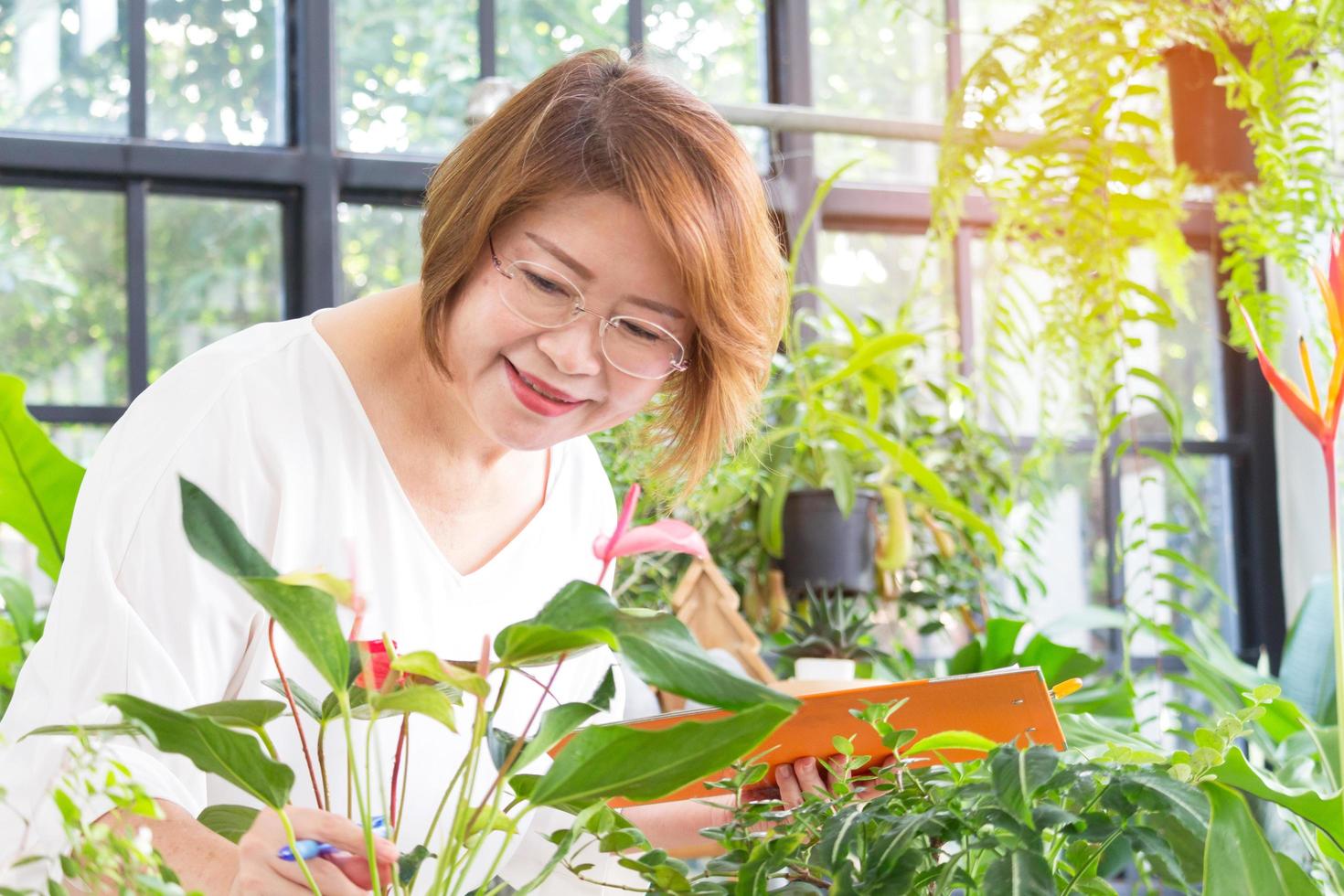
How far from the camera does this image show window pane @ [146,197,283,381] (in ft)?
8.08

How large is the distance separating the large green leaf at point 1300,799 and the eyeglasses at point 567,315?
1.92 feet

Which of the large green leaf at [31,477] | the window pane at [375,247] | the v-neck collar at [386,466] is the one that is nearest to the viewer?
the v-neck collar at [386,466]

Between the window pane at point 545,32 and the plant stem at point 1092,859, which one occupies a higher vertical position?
the window pane at point 545,32

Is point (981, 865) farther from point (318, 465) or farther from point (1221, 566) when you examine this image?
point (1221, 566)

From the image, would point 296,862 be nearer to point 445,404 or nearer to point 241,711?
point 241,711

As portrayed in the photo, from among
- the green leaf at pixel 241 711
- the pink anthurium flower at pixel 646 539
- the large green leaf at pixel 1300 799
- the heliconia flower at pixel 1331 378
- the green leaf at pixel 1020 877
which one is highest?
the heliconia flower at pixel 1331 378

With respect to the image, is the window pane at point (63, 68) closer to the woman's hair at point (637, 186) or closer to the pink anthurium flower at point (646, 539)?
the woman's hair at point (637, 186)

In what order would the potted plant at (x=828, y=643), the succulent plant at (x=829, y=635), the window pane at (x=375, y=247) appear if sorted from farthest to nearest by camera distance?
1. the window pane at (x=375, y=247)
2. the succulent plant at (x=829, y=635)
3. the potted plant at (x=828, y=643)

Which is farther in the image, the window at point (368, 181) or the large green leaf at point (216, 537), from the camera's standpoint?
the window at point (368, 181)

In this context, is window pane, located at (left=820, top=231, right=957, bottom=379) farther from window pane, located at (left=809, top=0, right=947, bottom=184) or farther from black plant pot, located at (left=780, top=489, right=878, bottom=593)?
black plant pot, located at (left=780, top=489, right=878, bottom=593)

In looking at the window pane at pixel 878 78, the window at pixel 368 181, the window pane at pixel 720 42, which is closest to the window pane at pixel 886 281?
the window at pixel 368 181

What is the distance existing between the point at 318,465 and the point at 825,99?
206 centimetres

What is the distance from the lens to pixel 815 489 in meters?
2.27

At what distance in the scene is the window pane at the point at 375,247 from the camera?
8.48ft
